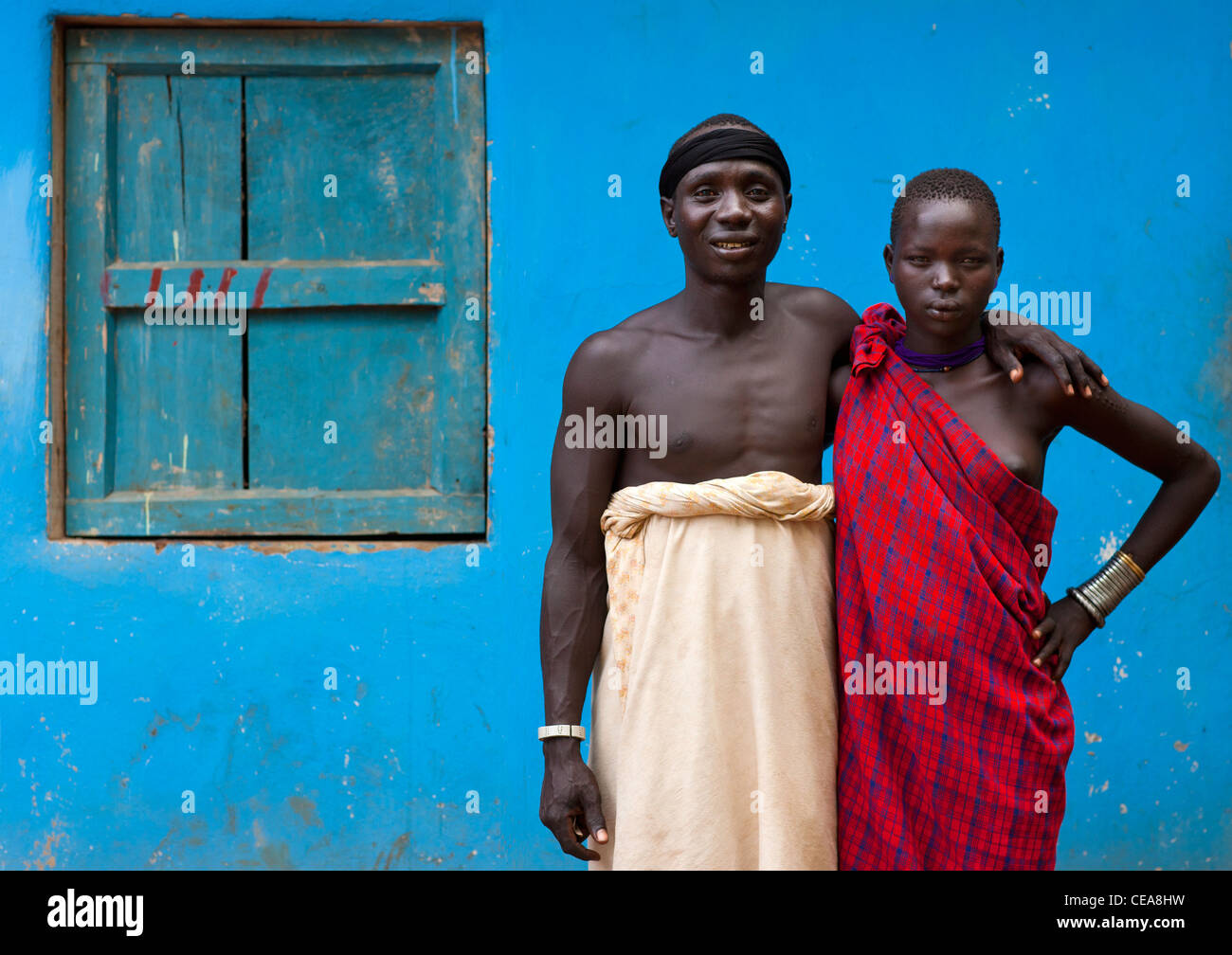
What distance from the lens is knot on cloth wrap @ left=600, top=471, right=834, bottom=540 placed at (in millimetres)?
1945

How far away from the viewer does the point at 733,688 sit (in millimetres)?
1966

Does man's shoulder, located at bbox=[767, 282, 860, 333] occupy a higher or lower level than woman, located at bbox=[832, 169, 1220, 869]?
higher

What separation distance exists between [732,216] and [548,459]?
4.74 feet

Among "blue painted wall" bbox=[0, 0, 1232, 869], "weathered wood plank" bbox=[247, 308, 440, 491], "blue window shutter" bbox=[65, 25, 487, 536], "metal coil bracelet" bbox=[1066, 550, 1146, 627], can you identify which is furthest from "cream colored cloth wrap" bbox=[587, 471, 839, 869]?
"weathered wood plank" bbox=[247, 308, 440, 491]

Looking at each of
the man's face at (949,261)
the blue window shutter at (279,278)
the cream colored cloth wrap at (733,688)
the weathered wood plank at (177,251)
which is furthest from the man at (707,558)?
the weathered wood plank at (177,251)

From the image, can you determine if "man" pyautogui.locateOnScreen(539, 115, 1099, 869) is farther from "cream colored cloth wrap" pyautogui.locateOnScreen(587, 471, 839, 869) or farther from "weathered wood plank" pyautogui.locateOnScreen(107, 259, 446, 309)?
"weathered wood plank" pyautogui.locateOnScreen(107, 259, 446, 309)

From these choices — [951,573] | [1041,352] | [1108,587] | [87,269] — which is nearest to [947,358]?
[1041,352]

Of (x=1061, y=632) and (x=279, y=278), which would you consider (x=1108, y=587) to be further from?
(x=279, y=278)

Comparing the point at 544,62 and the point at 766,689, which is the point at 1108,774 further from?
the point at 544,62

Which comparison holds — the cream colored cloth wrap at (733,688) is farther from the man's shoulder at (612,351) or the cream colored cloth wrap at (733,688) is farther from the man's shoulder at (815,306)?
the man's shoulder at (815,306)

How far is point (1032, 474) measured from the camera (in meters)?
1.97

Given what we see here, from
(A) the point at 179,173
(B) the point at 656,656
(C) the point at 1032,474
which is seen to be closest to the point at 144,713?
(A) the point at 179,173

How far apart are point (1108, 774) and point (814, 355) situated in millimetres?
1935

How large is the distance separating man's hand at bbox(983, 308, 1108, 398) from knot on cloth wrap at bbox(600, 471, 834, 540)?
37 centimetres
